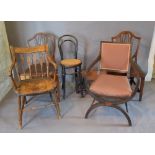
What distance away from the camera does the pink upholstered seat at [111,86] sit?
6.36ft

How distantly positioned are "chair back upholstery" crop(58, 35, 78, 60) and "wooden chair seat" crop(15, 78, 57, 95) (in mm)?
841

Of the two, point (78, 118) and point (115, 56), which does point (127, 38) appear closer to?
point (115, 56)

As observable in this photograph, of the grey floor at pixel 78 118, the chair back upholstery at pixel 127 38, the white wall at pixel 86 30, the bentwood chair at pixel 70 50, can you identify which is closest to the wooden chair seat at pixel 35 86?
the grey floor at pixel 78 118

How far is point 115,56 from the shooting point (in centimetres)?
230

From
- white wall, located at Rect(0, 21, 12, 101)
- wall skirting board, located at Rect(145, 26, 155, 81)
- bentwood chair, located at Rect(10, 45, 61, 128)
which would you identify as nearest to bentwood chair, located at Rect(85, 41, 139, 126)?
bentwood chair, located at Rect(10, 45, 61, 128)

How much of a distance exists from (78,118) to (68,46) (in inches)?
53.5

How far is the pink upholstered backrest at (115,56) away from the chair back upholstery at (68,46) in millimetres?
705

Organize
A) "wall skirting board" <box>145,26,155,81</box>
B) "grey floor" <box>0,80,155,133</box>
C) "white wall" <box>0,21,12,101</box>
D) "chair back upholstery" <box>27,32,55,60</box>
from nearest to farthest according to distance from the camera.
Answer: "grey floor" <box>0,80,155,133</box>
"white wall" <box>0,21,12,101</box>
"chair back upholstery" <box>27,32,55,60</box>
"wall skirting board" <box>145,26,155,81</box>

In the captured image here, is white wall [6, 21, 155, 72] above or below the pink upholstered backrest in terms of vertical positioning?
above

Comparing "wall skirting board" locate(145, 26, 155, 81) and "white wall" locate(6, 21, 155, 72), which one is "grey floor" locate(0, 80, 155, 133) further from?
"white wall" locate(6, 21, 155, 72)

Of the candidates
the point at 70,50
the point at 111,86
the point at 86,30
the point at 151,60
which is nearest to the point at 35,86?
the point at 111,86

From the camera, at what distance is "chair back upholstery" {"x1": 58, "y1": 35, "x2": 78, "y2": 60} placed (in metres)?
2.92
